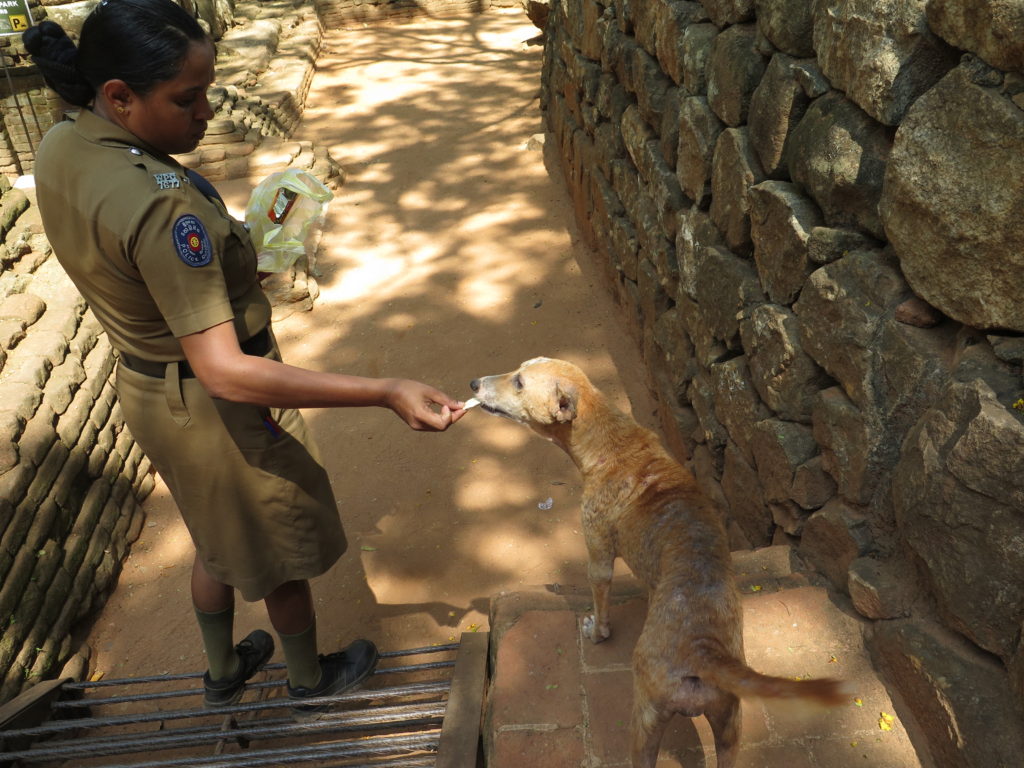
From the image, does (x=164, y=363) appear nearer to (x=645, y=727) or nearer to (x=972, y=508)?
(x=645, y=727)

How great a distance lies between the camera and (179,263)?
75.2 inches

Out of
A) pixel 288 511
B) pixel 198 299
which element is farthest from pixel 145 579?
pixel 198 299

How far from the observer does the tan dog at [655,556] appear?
2094mm

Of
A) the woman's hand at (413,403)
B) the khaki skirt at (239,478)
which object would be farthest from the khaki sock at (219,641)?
the woman's hand at (413,403)

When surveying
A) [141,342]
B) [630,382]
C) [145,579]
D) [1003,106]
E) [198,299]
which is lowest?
[145,579]

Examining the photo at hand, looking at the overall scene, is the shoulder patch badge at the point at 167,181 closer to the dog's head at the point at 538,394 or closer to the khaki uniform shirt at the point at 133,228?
the khaki uniform shirt at the point at 133,228

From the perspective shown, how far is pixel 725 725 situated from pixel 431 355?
13.6ft

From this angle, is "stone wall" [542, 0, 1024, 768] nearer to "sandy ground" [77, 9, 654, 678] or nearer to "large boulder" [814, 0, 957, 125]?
"large boulder" [814, 0, 957, 125]

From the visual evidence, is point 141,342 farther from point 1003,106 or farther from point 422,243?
point 422,243

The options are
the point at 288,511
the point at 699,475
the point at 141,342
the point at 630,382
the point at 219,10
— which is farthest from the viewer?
the point at 219,10

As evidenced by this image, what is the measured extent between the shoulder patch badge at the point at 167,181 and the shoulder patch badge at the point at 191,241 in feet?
0.28

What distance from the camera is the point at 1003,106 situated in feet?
5.69

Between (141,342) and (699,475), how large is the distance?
9.53ft

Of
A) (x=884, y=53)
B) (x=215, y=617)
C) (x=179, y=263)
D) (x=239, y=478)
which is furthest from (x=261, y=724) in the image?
(x=884, y=53)
